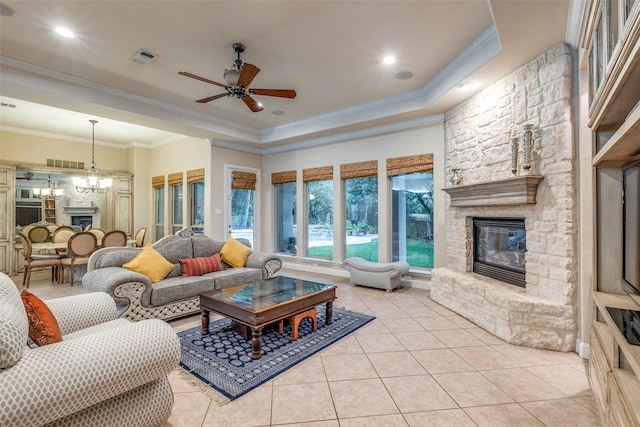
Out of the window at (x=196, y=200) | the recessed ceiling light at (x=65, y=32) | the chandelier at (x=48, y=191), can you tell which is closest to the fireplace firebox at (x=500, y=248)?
the recessed ceiling light at (x=65, y=32)

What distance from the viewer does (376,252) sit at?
5.83 m

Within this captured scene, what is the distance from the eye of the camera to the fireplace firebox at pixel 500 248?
345 centimetres

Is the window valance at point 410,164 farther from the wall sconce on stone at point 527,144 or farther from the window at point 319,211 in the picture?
the wall sconce on stone at point 527,144

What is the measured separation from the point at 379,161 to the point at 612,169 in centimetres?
347

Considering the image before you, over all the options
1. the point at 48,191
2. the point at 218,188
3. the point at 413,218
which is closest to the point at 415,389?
the point at 413,218

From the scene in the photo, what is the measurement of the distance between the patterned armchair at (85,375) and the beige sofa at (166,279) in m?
1.60

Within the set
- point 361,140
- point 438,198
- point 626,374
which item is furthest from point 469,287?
point 361,140

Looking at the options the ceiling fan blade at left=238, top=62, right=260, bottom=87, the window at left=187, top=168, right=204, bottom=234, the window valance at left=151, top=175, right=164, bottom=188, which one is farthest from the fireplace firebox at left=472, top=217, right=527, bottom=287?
the window valance at left=151, top=175, right=164, bottom=188

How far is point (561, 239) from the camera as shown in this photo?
2.86 metres

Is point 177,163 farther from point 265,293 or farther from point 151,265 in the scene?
point 265,293

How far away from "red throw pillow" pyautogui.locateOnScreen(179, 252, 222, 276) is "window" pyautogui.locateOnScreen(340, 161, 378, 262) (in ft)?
8.81

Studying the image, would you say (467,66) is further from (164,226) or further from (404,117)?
(164,226)

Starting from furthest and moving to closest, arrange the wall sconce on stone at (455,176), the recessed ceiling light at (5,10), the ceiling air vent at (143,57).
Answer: the wall sconce on stone at (455,176), the ceiling air vent at (143,57), the recessed ceiling light at (5,10)

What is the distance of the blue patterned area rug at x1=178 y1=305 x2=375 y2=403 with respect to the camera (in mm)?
2373
